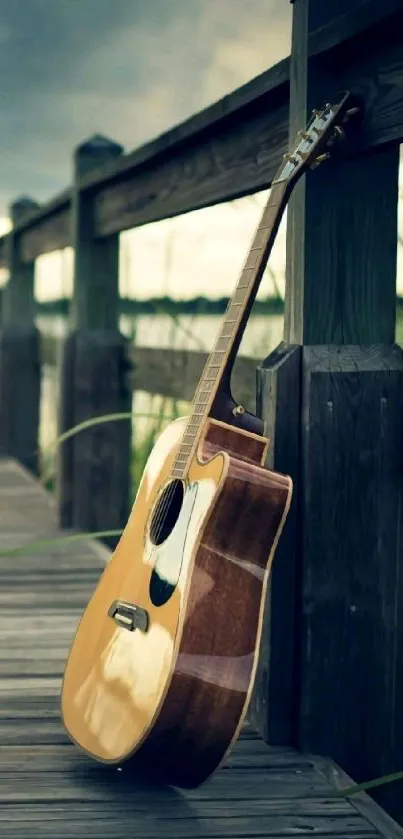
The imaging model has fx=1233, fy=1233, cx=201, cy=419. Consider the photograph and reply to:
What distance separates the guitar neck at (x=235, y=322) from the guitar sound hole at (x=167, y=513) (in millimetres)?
25

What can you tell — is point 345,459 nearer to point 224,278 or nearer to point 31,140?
point 224,278

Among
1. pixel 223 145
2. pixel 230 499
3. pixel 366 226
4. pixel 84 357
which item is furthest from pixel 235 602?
pixel 84 357

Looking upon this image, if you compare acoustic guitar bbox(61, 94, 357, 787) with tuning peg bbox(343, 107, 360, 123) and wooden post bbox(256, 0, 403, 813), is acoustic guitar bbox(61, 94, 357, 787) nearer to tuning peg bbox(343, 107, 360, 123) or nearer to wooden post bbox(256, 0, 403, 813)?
tuning peg bbox(343, 107, 360, 123)

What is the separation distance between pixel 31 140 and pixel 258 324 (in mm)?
4532

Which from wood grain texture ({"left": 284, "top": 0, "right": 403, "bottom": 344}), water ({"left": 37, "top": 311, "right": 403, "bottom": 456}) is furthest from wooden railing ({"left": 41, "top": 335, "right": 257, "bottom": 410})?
wood grain texture ({"left": 284, "top": 0, "right": 403, "bottom": 344})

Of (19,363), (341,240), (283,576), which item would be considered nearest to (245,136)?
(341,240)

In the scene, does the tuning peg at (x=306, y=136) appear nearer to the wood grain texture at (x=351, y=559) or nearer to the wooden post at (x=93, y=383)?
the wood grain texture at (x=351, y=559)

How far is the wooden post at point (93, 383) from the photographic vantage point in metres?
3.69

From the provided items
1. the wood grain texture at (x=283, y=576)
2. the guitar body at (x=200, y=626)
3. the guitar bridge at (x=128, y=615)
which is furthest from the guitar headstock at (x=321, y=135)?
the guitar bridge at (x=128, y=615)

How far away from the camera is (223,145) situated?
245 centimetres

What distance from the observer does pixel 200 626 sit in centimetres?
160

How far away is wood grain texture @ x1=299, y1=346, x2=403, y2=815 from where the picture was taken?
184 cm

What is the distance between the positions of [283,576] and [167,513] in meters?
0.23

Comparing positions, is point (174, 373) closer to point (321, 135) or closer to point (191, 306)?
point (191, 306)
